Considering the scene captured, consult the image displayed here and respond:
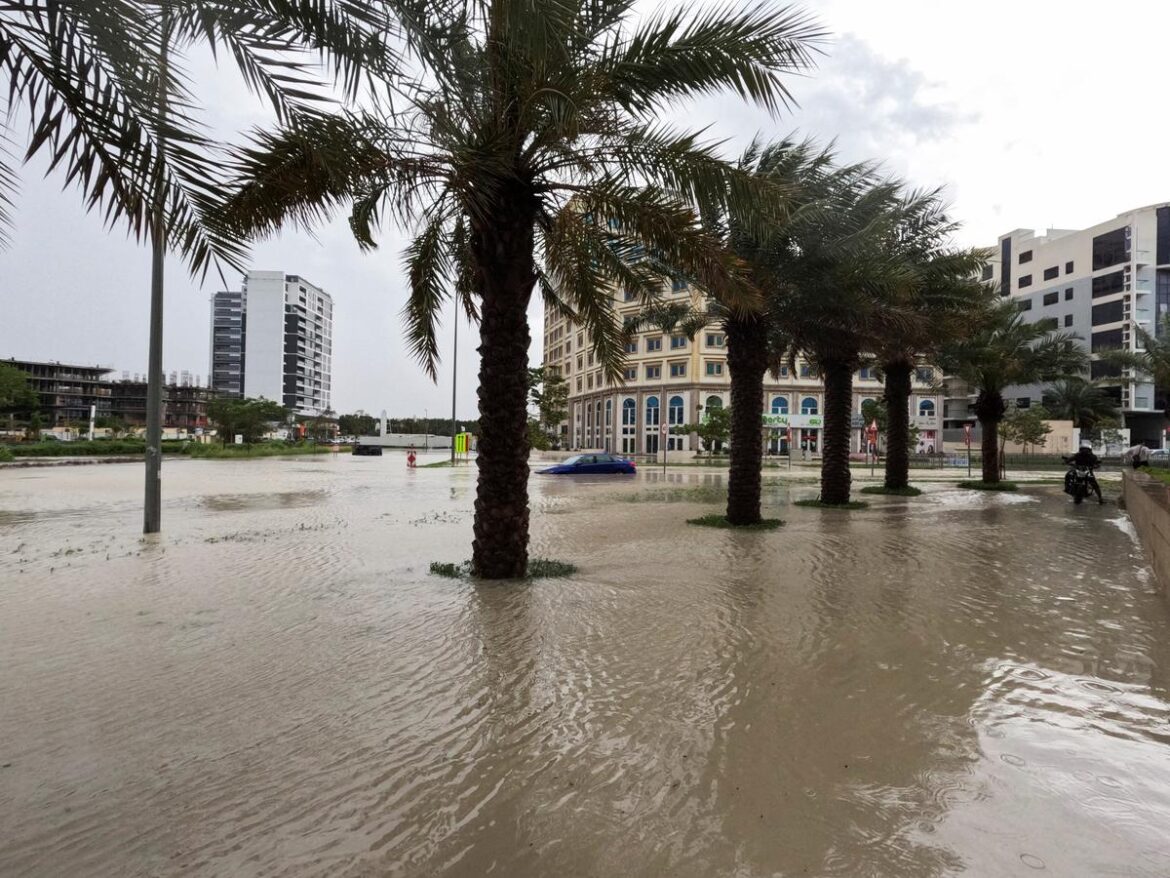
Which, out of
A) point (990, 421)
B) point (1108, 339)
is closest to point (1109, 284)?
point (1108, 339)

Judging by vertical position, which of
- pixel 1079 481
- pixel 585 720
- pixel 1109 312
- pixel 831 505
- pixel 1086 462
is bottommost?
pixel 585 720

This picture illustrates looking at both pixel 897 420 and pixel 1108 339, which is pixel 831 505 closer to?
pixel 897 420

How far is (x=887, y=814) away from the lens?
9.45 feet

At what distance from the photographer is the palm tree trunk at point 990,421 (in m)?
24.8

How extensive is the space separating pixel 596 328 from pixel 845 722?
21.6 feet

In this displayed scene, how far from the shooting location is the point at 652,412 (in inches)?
2859

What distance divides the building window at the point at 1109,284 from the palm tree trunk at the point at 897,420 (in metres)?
59.9

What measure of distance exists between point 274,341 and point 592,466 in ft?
412

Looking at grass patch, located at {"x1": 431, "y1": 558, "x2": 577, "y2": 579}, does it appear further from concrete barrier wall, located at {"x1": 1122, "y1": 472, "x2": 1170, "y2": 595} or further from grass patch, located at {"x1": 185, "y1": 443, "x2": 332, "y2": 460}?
grass patch, located at {"x1": 185, "y1": 443, "x2": 332, "y2": 460}

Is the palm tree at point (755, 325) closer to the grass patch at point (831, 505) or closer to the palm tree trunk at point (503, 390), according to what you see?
the grass patch at point (831, 505)

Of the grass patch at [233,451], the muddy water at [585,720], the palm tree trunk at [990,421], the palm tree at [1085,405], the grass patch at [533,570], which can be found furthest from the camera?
the palm tree at [1085,405]

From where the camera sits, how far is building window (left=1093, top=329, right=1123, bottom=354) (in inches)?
2520

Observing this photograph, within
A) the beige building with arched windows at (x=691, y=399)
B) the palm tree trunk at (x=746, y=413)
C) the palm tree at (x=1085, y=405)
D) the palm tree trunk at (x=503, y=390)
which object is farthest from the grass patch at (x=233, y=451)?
the palm tree at (x=1085, y=405)

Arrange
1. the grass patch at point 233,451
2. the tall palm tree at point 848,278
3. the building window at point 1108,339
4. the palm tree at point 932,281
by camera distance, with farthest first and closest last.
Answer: the building window at point 1108,339 < the grass patch at point 233,451 < the palm tree at point 932,281 < the tall palm tree at point 848,278
